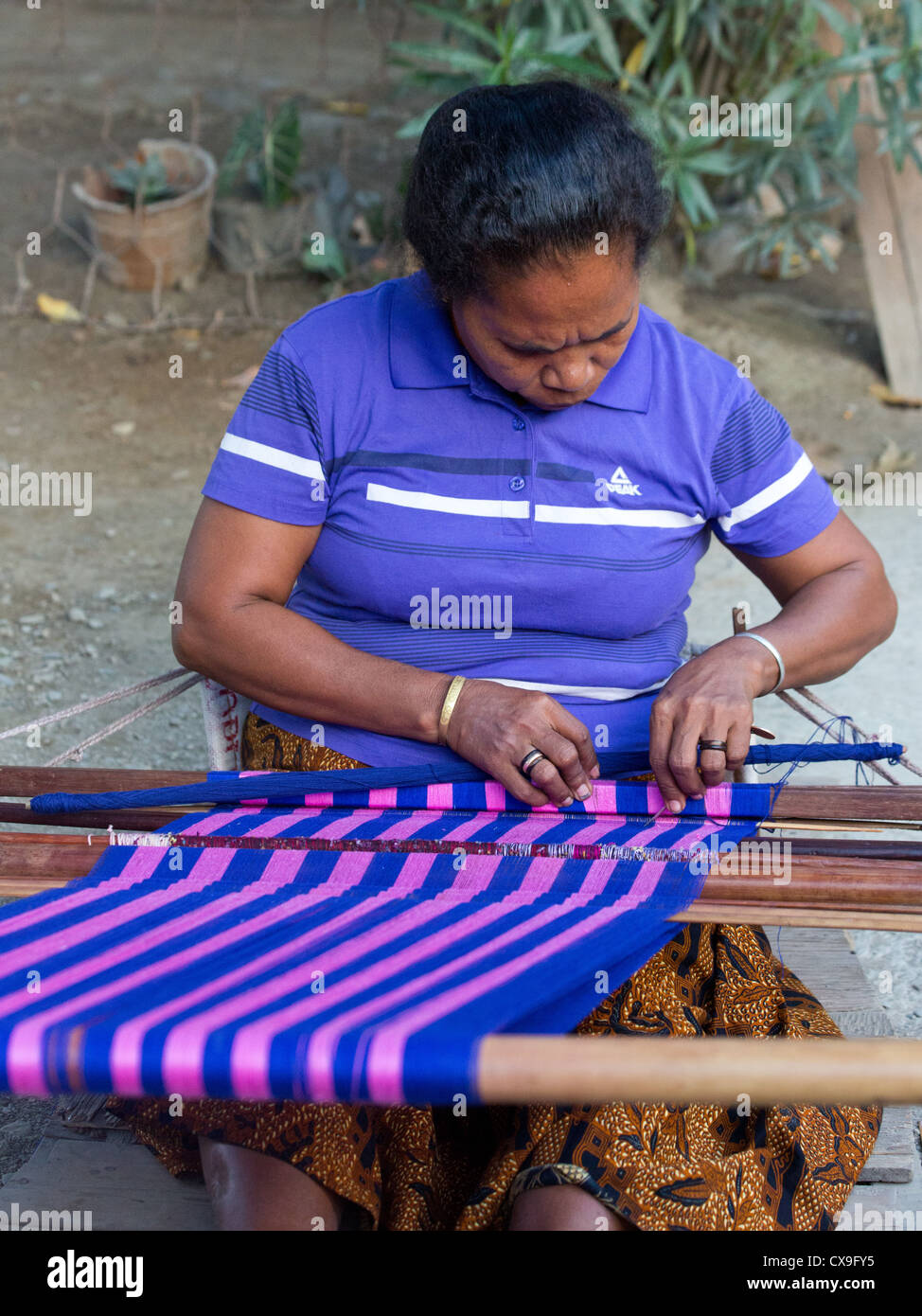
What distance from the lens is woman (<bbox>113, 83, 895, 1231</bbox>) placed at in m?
1.66

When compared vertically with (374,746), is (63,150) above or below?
above

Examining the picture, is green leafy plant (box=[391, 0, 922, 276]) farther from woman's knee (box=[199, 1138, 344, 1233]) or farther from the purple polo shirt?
woman's knee (box=[199, 1138, 344, 1233])

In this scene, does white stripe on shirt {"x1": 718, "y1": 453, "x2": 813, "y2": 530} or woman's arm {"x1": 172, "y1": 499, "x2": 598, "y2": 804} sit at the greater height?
white stripe on shirt {"x1": 718, "y1": 453, "x2": 813, "y2": 530}

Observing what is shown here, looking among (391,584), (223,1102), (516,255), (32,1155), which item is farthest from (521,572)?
(32,1155)

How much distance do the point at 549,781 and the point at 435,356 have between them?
649mm

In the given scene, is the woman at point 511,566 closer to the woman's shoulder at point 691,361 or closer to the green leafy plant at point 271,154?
the woman's shoulder at point 691,361

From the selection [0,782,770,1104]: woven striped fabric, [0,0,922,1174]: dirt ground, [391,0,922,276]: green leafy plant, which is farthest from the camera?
[391,0,922,276]: green leafy plant

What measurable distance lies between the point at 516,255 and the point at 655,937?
0.86 metres

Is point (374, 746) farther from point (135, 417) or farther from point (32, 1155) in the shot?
point (135, 417)

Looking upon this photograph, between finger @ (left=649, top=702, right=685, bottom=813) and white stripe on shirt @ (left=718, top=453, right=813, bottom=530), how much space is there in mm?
395

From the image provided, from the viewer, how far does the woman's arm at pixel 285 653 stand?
6.20 ft

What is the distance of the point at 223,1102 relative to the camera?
1636 mm

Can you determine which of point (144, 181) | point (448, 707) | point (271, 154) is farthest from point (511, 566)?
point (271, 154)

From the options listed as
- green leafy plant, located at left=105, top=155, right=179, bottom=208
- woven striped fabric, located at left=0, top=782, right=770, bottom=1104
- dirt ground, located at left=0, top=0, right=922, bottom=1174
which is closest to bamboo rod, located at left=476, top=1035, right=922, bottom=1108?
woven striped fabric, located at left=0, top=782, right=770, bottom=1104
